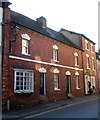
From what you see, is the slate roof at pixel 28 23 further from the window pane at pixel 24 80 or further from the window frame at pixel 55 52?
the window pane at pixel 24 80

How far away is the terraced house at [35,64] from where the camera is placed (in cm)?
1438

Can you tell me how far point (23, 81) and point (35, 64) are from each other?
2.58m

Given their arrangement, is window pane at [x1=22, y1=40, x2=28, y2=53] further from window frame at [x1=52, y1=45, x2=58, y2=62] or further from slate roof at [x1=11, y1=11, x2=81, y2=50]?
window frame at [x1=52, y1=45, x2=58, y2=62]

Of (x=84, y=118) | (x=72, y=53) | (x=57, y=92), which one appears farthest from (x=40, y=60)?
(x=84, y=118)

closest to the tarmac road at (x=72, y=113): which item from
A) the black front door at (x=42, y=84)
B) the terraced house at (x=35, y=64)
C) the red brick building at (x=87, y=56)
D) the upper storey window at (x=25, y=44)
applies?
the terraced house at (x=35, y=64)

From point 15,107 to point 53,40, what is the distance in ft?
30.9

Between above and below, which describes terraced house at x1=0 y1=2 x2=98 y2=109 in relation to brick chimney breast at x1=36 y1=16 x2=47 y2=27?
below

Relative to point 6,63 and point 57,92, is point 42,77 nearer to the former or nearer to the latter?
point 57,92

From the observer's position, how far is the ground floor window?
48.8 ft

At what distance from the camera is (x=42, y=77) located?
1845 cm

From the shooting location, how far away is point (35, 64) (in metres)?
17.4

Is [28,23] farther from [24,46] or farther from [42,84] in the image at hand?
[42,84]

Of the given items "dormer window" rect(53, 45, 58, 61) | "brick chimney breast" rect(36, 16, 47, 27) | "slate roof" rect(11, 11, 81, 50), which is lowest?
"dormer window" rect(53, 45, 58, 61)

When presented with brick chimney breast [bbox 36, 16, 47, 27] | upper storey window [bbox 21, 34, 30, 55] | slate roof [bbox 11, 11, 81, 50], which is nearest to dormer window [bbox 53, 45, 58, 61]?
slate roof [bbox 11, 11, 81, 50]
